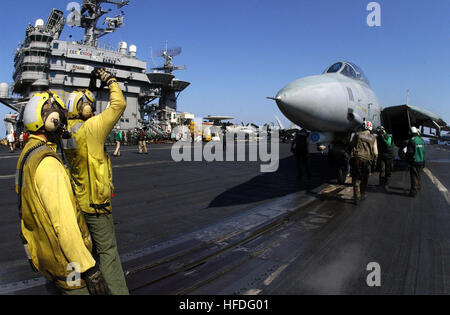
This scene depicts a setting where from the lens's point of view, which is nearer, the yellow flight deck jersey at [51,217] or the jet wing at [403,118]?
the yellow flight deck jersey at [51,217]

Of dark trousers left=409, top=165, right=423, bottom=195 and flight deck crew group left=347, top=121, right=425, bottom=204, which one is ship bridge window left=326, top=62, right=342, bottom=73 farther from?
dark trousers left=409, top=165, right=423, bottom=195

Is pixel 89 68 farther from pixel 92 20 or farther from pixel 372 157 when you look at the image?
pixel 372 157

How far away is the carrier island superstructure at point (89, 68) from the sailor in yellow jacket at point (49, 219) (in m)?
40.7

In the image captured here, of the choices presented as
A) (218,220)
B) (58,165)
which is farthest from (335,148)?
(58,165)

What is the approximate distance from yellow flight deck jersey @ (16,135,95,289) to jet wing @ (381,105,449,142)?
11764 mm

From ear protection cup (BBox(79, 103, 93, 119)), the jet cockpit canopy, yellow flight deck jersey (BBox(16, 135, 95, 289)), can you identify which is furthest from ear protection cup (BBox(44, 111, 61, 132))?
the jet cockpit canopy

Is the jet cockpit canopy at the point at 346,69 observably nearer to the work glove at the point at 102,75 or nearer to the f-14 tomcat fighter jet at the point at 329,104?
the f-14 tomcat fighter jet at the point at 329,104

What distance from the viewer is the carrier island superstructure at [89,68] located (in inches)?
1628

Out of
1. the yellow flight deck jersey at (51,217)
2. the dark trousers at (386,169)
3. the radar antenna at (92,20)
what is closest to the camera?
the yellow flight deck jersey at (51,217)

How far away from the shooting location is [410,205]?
6.88 metres

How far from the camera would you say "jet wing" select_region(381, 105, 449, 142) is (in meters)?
10.8

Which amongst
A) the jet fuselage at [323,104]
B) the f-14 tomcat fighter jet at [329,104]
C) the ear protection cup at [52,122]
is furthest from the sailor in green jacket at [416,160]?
the ear protection cup at [52,122]
